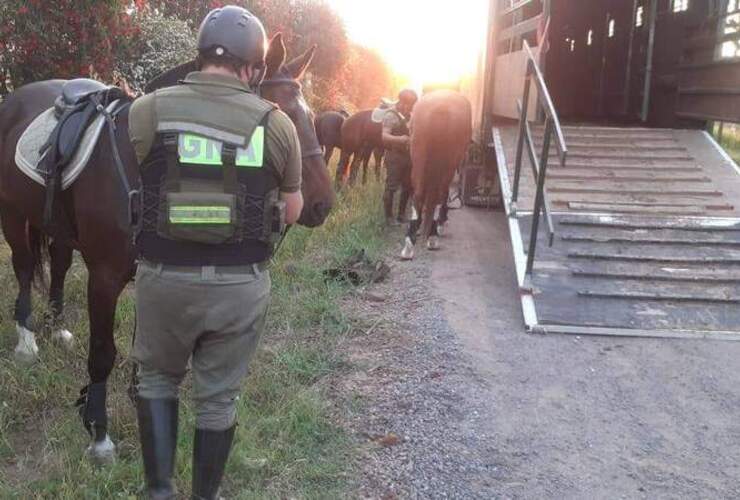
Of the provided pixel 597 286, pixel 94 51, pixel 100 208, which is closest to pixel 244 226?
pixel 100 208

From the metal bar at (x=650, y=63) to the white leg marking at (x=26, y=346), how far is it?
7.69m

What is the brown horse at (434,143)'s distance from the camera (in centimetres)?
656

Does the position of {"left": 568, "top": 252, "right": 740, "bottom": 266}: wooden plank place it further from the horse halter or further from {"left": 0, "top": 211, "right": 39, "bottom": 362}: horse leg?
{"left": 0, "top": 211, "right": 39, "bottom": 362}: horse leg

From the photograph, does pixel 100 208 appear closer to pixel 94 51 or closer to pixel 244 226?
pixel 244 226

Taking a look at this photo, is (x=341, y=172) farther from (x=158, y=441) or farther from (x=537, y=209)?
(x=158, y=441)

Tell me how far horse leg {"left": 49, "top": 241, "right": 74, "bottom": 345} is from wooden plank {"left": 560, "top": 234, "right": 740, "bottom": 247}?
3.89 meters

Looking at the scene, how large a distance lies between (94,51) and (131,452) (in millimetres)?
4170

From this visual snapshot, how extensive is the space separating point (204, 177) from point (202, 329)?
1.67ft

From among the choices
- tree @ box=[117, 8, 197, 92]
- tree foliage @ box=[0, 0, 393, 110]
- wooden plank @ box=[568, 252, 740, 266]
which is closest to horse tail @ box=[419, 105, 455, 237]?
wooden plank @ box=[568, 252, 740, 266]

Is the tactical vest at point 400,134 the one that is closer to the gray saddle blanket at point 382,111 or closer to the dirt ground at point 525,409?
the gray saddle blanket at point 382,111

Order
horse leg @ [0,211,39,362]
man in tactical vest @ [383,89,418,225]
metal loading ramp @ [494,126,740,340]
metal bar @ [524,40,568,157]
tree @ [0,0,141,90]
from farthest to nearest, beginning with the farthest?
man in tactical vest @ [383,89,418,225] → tree @ [0,0,141,90] → metal loading ramp @ [494,126,740,340] → metal bar @ [524,40,568,157] → horse leg @ [0,211,39,362]

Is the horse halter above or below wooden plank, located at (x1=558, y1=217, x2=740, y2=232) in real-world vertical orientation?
above

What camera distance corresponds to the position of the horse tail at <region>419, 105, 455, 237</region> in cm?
654

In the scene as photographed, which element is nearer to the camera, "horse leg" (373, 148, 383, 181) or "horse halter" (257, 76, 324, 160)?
"horse halter" (257, 76, 324, 160)
